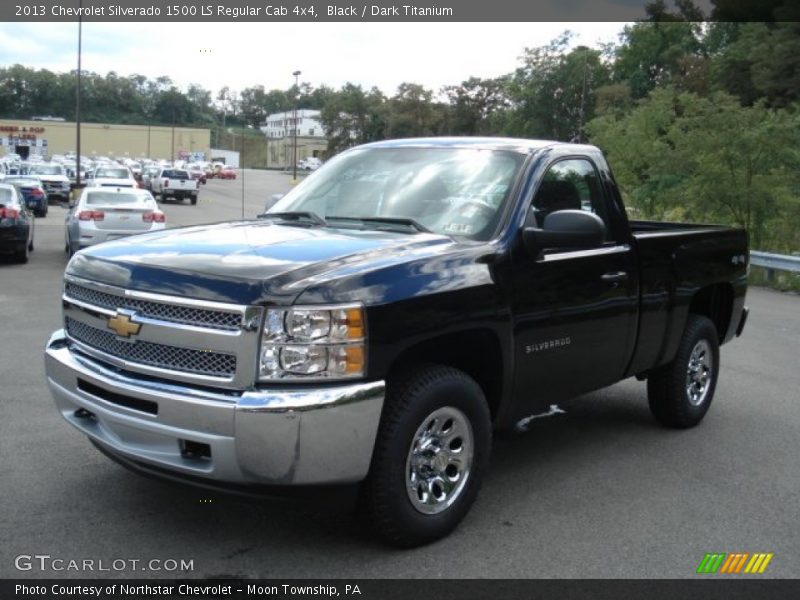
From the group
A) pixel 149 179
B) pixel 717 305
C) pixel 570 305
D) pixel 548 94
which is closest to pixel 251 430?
pixel 570 305

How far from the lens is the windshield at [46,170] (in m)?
42.5

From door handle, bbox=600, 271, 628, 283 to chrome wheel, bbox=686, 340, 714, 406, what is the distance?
1345 mm

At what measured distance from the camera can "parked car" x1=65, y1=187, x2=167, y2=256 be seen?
16.7m

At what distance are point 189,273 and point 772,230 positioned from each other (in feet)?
57.6

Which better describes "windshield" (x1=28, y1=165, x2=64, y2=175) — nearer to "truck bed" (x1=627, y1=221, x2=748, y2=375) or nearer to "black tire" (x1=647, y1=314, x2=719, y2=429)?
"truck bed" (x1=627, y1=221, x2=748, y2=375)

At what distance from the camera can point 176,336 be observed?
3865 millimetres

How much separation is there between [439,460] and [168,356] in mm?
1391

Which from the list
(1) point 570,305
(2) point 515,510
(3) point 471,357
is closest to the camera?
(3) point 471,357

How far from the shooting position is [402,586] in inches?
151

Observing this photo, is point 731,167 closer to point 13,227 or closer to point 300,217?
point 13,227

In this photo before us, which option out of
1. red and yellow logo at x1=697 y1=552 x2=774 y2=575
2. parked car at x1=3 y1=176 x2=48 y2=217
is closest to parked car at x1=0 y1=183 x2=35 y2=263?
parked car at x1=3 y1=176 x2=48 y2=217

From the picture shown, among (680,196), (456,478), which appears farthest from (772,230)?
(456,478)

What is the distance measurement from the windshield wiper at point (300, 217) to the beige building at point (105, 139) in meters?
104

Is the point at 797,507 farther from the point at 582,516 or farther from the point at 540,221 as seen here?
the point at 540,221
